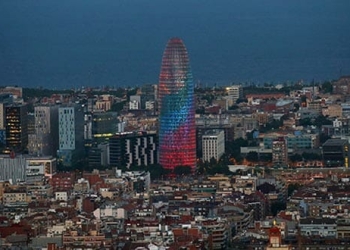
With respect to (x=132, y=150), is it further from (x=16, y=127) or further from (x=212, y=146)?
(x=16, y=127)

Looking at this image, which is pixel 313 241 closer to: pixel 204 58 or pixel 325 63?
pixel 325 63

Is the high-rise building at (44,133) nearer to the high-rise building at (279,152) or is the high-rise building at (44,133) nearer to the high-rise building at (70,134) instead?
the high-rise building at (70,134)

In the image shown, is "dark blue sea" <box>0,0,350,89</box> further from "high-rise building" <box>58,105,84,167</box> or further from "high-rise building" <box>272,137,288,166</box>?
"high-rise building" <box>272,137,288,166</box>

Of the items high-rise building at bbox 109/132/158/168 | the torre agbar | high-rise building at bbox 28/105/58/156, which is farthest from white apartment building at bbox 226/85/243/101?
high-rise building at bbox 109/132/158/168

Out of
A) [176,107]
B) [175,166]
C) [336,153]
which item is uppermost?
[176,107]

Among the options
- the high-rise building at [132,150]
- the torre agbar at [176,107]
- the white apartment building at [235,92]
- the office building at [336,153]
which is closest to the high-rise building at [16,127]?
the high-rise building at [132,150]

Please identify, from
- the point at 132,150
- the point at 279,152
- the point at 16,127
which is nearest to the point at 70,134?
the point at 16,127
